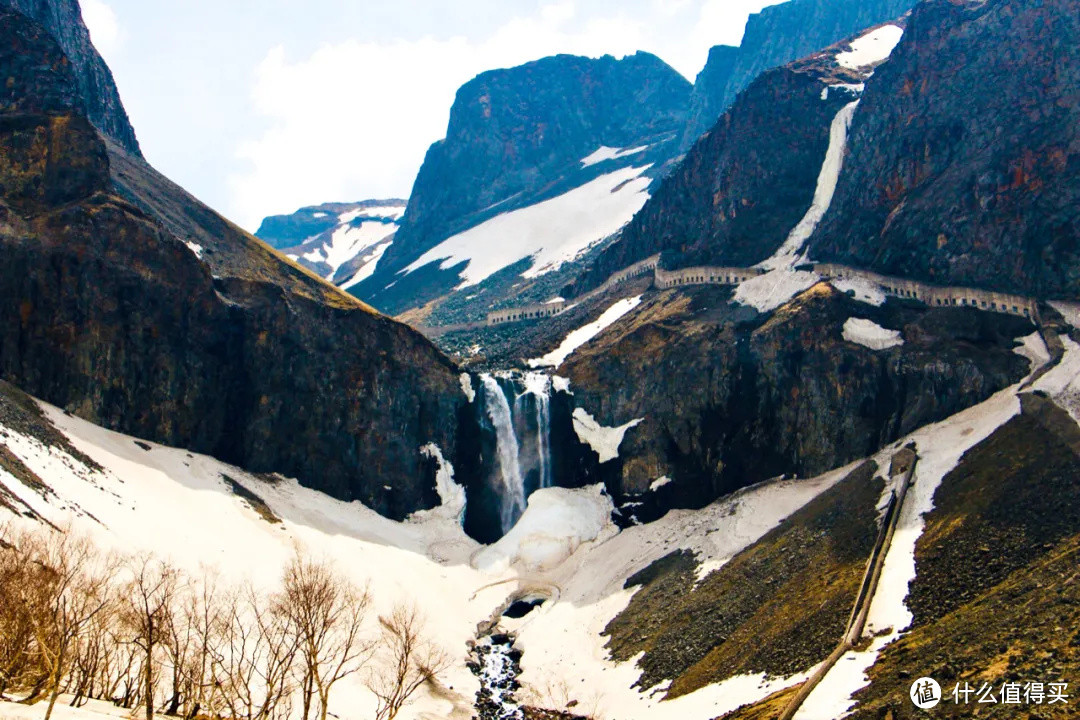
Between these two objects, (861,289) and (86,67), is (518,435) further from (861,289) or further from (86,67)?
(86,67)

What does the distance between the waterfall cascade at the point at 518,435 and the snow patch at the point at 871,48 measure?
71182 millimetres

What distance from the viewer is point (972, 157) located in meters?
84.1

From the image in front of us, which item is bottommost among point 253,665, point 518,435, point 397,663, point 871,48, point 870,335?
point 397,663

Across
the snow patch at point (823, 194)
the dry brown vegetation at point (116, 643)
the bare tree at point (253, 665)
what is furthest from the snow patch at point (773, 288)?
the dry brown vegetation at point (116, 643)

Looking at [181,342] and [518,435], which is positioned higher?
[181,342]

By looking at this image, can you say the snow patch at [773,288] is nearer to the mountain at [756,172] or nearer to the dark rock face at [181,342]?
the mountain at [756,172]

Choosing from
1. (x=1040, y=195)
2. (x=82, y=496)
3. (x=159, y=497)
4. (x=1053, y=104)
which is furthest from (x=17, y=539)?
(x=1053, y=104)

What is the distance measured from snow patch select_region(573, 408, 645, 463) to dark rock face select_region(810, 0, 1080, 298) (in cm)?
2929

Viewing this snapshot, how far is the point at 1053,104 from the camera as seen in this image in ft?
266

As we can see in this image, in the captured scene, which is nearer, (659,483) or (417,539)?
(417,539)

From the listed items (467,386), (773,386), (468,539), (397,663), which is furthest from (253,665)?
(467,386)

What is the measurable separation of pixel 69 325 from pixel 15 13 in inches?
1470

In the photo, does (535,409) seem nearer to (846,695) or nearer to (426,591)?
(426,591)

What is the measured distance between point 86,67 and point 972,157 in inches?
4504
